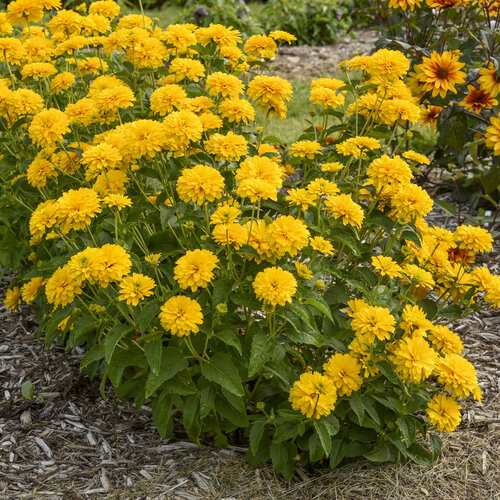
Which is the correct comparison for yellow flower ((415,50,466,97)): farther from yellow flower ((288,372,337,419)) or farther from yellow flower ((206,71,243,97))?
yellow flower ((288,372,337,419))

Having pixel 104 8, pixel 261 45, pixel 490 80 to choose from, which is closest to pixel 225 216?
pixel 261 45

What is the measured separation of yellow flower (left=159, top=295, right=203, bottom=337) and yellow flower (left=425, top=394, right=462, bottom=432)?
3.09 feet

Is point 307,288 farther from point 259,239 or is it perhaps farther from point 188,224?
point 188,224

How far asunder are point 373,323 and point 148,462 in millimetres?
1124

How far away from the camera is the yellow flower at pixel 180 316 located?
5.78 feet

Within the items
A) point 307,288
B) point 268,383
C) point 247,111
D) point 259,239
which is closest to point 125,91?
point 247,111

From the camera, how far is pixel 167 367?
1.94 metres

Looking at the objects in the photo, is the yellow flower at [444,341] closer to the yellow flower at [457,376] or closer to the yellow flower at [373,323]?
the yellow flower at [457,376]

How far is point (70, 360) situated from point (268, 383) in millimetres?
1197

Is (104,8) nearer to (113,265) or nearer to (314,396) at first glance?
(113,265)

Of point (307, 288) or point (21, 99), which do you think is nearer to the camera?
point (307, 288)

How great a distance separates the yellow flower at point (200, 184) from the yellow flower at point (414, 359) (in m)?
0.83

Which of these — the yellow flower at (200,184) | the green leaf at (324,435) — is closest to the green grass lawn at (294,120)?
the yellow flower at (200,184)

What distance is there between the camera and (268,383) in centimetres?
222
